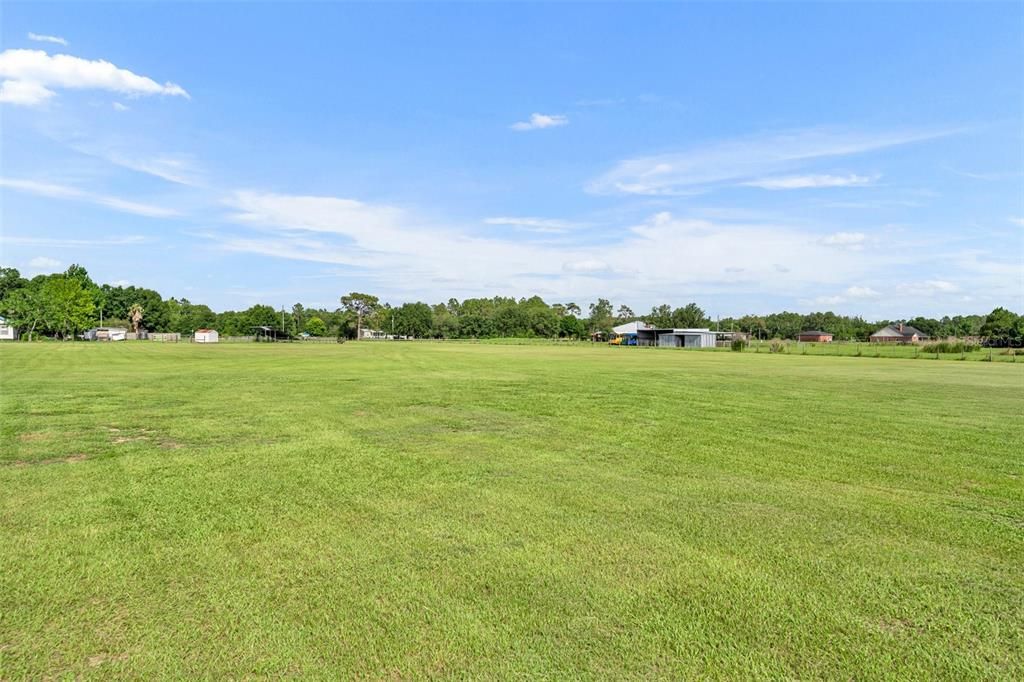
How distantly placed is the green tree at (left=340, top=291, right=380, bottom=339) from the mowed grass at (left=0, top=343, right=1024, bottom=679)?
12103 cm

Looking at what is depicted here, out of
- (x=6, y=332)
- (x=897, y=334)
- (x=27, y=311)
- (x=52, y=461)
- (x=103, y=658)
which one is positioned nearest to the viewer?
(x=103, y=658)

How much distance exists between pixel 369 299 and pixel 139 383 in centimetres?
11378

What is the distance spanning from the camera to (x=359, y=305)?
128250mm

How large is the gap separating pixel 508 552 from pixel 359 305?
12943 centimetres

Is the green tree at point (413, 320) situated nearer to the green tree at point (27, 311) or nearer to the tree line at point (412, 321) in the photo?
the tree line at point (412, 321)

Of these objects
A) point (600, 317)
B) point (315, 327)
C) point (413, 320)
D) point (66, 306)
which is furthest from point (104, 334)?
point (600, 317)

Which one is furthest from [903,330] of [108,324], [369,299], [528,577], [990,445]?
[108,324]

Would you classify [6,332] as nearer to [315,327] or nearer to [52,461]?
[315,327]

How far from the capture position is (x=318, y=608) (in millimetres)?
3436

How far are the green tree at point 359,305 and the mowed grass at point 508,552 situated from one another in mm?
121035

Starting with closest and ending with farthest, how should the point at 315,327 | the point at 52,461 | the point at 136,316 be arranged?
the point at 52,461, the point at 136,316, the point at 315,327

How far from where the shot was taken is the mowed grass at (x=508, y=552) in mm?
3000

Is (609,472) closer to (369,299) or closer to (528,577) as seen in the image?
(528,577)

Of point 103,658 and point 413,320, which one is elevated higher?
point 413,320
